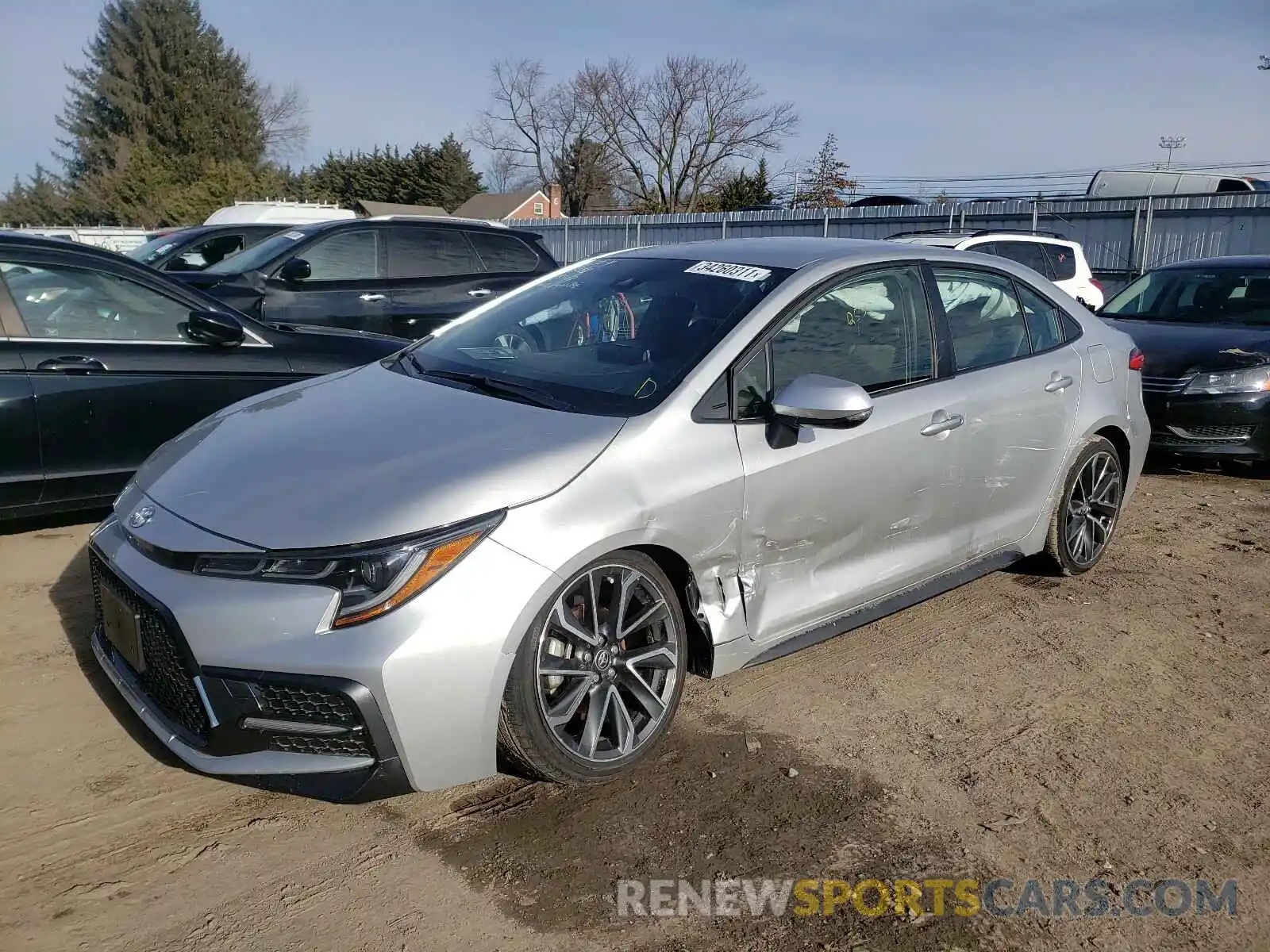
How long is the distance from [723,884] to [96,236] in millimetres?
26643

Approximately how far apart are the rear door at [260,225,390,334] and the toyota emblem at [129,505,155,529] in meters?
5.76

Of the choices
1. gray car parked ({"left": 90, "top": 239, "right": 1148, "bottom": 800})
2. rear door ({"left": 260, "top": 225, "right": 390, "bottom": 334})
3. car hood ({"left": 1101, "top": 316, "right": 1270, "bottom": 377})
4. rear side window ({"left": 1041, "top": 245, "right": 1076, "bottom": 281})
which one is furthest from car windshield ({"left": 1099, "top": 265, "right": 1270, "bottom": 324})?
rear door ({"left": 260, "top": 225, "right": 390, "bottom": 334})

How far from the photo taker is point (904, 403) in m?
4.04

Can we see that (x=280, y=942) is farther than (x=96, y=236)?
No

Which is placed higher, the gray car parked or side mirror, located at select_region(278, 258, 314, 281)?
side mirror, located at select_region(278, 258, 314, 281)

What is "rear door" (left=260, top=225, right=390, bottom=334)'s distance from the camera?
877cm

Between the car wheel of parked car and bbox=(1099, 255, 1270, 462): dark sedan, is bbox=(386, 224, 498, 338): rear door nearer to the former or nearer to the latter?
bbox=(1099, 255, 1270, 462): dark sedan

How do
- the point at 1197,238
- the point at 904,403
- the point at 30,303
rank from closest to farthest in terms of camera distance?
the point at 904,403, the point at 30,303, the point at 1197,238

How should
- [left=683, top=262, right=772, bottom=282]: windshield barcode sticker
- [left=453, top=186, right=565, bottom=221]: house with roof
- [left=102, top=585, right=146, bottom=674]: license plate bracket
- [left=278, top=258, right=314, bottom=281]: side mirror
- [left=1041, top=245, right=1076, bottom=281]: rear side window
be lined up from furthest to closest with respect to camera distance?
1. [left=453, top=186, right=565, bottom=221]: house with roof
2. [left=1041, top=245, right=1076, bottom=281]: rear side window
3. [left=278, top=258, right=314, bottom=281]: side mirror
4. [left=683, top=262, right=772, bottom=282]: windshield barcode sticker
5. [left=102, top=585, right=146, bottom=674]: license plate bracket

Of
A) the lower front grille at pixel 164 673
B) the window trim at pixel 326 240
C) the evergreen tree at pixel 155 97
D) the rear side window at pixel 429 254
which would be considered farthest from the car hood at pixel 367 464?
the evergreen tree at pixel 155 97

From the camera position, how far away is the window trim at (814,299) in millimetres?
3545

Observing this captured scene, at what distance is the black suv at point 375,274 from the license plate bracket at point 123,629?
5.72m

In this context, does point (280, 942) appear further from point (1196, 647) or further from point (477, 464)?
point (1196, 647)

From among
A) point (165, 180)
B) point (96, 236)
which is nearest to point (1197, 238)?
point (96, 236)
